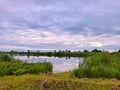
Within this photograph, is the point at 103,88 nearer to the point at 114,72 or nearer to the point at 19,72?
the point at 114,72

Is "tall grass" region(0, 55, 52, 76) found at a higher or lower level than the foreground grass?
higher

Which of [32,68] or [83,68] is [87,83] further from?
[32,68]

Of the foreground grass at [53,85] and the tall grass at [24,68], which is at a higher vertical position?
the tall grass at [24,68]

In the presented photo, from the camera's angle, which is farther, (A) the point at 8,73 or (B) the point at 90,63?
(B) the point at 90,63

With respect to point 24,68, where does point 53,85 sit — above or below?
below

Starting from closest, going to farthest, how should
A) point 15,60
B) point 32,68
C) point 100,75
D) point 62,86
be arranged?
point 62,86 → point 100,75 → point 32,68 → point 15,60

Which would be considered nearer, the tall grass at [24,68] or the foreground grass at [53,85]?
the foreground grass at [53,85]

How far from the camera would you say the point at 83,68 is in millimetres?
15219

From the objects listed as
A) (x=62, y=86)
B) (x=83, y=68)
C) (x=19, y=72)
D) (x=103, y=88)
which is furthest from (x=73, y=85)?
(x=19, y=72)

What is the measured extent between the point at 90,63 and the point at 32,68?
137 inches

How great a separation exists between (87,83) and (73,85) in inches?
27.0

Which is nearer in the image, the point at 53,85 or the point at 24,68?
the point at 53,85

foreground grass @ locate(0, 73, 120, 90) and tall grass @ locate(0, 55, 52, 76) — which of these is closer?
foreground grass @ locate(0, 73, 120, 90)

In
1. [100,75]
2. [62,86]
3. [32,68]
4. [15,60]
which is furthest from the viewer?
[15,60]
